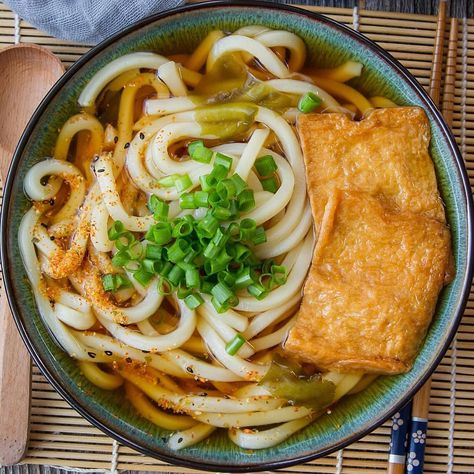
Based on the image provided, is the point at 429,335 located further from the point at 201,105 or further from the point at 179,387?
the point at 201,105

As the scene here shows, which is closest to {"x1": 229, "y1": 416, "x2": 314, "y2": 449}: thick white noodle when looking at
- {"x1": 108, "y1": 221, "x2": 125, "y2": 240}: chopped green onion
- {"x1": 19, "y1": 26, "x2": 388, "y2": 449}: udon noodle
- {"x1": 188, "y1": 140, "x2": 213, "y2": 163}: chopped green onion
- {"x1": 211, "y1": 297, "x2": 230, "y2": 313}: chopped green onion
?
{"x1": 19, "y1": 26, "x2": 388, "y2": 449}: udon noodle

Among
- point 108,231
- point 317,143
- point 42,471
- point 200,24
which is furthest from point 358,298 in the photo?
point 42,471

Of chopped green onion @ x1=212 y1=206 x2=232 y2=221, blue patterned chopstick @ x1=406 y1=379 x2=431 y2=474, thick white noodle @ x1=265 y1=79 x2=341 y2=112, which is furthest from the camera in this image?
blue patterned chopstick @ x1=406 y1=379 x2=431 y2=474

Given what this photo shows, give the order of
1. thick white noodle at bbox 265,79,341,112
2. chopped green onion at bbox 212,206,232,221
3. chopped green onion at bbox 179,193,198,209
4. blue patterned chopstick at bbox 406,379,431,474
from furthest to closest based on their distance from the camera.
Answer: blue patterned chopstick at bbox 406,379,431,474 → thick white noodle at bbox 265,79,341,112 → chopped green onion at bbox 179,193,198,209 → chopped green onion at bbox 212,206,232,221

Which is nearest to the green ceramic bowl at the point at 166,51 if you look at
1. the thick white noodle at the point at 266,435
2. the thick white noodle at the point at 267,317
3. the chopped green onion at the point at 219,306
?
the thick white noodle at the point at 266,435

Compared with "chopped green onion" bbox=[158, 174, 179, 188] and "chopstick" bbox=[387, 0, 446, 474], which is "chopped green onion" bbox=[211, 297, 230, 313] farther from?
"chopstick" bbox=[387, 0, 446, 474]

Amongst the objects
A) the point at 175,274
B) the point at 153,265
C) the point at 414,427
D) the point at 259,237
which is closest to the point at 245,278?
the point at 259,237

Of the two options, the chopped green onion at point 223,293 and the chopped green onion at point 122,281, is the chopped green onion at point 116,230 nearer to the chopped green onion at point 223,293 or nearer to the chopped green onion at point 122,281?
the chopped green onion at point 122,281
